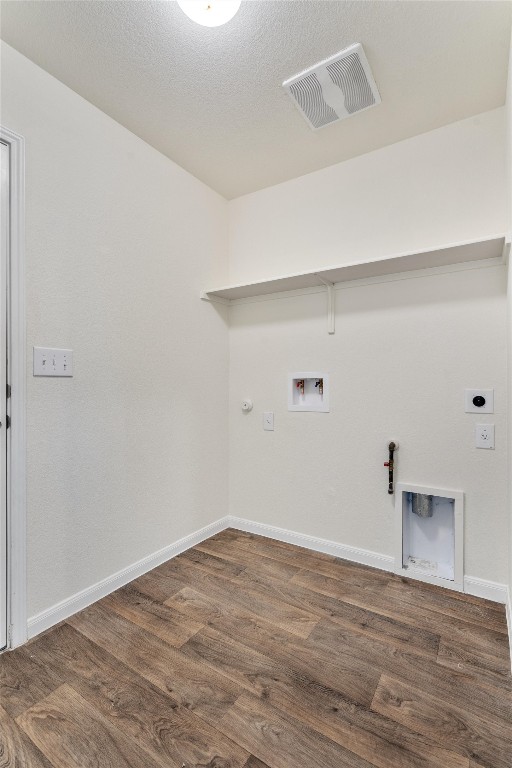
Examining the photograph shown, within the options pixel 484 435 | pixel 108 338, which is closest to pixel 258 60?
pixel 108 338

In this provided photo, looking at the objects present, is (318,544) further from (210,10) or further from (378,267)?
(210,10)

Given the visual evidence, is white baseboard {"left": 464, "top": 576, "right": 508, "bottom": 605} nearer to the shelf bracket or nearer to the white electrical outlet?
the white electrical outlet

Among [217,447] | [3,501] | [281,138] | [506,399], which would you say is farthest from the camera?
[217,447]

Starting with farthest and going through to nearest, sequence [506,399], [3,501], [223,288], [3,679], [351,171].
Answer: [223,288]
[351,171]
[506,399]
[3,501]
[3,679]

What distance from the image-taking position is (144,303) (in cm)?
210

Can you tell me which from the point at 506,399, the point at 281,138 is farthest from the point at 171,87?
the point at 506,399

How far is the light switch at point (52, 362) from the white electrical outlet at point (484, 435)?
2.09 m

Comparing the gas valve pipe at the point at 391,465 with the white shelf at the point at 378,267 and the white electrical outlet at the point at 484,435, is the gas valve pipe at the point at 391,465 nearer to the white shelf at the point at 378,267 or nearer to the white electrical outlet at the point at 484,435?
the white electrical outlet at the point at 484,435

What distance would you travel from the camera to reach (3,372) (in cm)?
150

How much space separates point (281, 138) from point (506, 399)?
6.23 feet

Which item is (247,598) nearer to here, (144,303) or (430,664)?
(430,664)

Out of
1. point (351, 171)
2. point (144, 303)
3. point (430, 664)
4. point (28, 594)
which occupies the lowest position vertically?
point (430, 664)

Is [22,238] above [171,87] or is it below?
below

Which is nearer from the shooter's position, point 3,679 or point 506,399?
point 3,679
